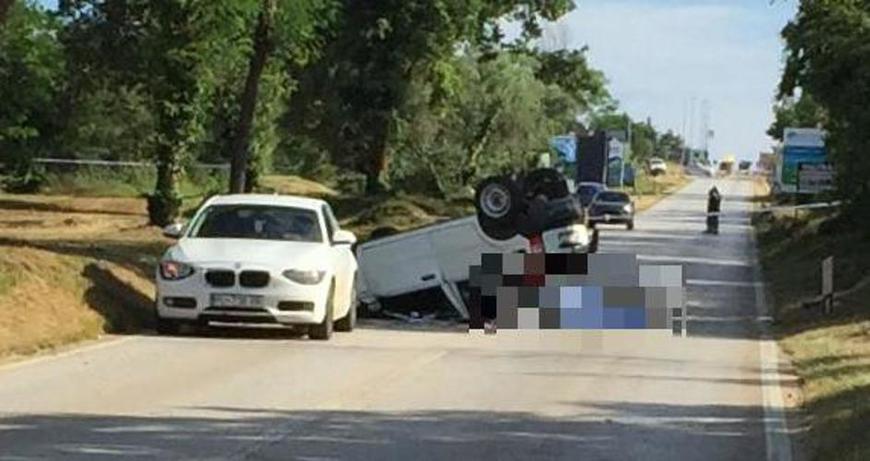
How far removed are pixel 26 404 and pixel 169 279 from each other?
611 cm

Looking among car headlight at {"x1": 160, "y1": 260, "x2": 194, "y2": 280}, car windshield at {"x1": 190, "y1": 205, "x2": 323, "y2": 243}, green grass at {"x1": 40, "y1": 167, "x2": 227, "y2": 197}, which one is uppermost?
car windshield at {"x1": 190, "y1": 205, "x2": 323, "y2": 243}

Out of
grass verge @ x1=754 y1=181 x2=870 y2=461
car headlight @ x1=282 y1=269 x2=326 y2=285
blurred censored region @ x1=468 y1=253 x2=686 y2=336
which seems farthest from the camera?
blurred censored region @ x1=468 y1=253 x2=686 y2=336

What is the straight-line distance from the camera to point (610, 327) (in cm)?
2039

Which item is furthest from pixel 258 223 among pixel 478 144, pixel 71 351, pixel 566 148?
pixel 566 148

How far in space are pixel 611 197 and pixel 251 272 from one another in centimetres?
4818

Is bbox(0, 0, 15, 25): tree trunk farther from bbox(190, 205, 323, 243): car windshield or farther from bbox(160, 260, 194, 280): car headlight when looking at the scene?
bbox(160, 260, 194, 280): car headlight

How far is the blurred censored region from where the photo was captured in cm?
1962

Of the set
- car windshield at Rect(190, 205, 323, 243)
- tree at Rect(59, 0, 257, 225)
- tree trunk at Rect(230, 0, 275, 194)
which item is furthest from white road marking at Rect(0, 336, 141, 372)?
tree trunk at Rect(230, 0, 275, 194)

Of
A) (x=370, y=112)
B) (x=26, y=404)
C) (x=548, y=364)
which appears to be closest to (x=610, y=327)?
(x=548, y=364)

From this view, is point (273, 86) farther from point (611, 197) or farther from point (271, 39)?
point (611, 197)

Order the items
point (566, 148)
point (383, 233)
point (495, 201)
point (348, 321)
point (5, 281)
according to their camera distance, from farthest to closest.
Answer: point (566, 148), point (383, 233), point (495, 201), point (348, 321), point (5, 281)

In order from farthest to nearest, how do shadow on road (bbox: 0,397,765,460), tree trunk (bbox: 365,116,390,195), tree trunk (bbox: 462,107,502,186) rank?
tree trunk (bbox: 462,107,502,186), tree trunk (bbox: 365,116,390,195), shadow on road (bbox: 0,397,765,460)

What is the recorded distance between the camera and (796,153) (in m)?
58.2

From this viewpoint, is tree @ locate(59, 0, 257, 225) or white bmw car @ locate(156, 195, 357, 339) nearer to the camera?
white bmw car @ locate(156, 195, 357, 339)
